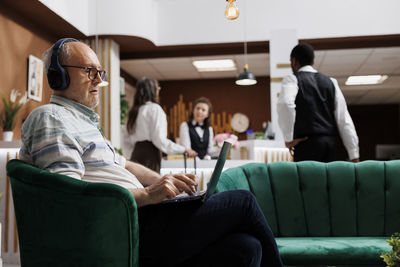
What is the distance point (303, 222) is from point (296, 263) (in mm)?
423

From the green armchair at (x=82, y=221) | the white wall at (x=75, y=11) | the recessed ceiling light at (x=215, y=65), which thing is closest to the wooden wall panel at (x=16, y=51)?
the white wall at (x=75, y=11)

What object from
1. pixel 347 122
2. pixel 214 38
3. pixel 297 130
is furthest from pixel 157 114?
pixel 214 38

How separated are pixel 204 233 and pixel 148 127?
2.84 metres

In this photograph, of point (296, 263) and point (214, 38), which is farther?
point (214, 38)

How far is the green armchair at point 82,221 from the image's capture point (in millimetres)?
1269

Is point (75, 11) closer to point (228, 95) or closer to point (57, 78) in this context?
point (228, 95)

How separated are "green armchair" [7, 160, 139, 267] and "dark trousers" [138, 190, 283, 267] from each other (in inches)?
4.3

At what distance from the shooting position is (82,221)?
128cm

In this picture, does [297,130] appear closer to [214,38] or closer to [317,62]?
[214,38]

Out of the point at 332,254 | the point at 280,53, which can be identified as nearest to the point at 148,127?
the point at 332,254

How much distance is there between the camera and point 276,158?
585cm

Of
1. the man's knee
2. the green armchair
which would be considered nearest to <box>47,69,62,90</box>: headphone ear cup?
the green armchair

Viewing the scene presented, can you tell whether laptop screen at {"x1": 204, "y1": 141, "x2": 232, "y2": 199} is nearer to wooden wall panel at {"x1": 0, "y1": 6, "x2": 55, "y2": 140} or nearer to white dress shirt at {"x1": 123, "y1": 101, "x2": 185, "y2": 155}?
white dress shirt at {"x1": 123, "y1": 101, "x2": 185, "y2": 155}

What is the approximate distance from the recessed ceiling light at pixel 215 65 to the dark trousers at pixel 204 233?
7.32 metres
